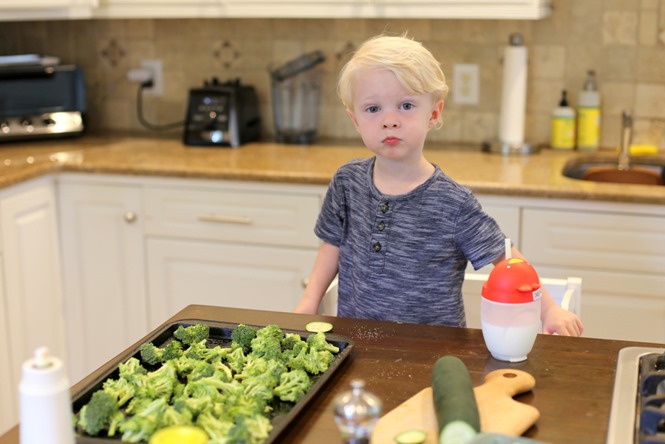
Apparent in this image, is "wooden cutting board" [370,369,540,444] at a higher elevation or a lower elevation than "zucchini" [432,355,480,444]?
lower

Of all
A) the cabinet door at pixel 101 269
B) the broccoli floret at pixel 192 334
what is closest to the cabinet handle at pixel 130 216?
the cabinet door at pixel 101 269

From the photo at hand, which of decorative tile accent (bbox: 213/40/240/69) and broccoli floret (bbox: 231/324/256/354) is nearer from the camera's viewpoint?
broccoli floret (bbox: 231/324/256/354)

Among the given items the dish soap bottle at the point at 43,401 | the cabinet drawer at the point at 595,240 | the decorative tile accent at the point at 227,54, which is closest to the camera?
the dish soap bottle at the point at 43,401

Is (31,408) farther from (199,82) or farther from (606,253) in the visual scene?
(199,82)

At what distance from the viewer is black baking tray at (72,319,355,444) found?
1.04 meters

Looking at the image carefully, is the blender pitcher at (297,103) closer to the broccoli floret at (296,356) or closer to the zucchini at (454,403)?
the broccoli floret at (296,356)

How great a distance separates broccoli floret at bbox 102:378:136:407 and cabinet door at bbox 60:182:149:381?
165 centimetres

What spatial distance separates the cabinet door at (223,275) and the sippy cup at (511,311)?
1.34 m

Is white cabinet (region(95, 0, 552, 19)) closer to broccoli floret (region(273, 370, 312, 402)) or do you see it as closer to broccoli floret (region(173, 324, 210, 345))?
broccoli floret (region(173, 324, 210, 345))

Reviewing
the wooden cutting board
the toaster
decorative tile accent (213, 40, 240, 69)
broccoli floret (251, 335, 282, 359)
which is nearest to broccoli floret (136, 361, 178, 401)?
broccoli floret (251, 335, 282, 359)

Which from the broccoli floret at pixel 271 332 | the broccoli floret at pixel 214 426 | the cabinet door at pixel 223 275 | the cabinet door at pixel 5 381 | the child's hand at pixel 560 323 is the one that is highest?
the broccoli floret at pixel 271 332

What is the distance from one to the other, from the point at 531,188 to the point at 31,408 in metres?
1.71

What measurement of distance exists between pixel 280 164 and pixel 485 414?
1.70 meters

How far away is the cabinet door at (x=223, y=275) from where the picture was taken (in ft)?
8.67
